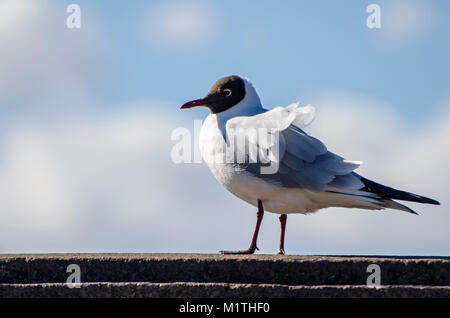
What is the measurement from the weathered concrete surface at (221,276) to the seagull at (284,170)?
1016mm

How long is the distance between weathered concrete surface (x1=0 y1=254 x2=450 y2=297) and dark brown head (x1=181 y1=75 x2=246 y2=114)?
218 centimetres

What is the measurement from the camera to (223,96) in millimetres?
7457

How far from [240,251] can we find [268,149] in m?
1.04

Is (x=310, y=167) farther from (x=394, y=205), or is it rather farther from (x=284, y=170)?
(x=394, y=205)

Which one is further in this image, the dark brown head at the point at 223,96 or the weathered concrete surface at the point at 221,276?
the dark brown head at the point at 223,96

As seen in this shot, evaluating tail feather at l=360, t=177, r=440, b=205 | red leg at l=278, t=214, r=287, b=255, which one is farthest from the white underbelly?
tail feather at l=360, t=177, r=440, b=205

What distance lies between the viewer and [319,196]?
677 cm

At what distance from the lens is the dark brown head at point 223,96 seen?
7445 millimetres

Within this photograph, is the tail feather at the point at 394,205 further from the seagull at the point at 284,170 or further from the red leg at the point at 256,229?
the red leg at the point at 256,229

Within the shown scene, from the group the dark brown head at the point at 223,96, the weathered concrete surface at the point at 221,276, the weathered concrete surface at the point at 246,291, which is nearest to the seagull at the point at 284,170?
the dark brown head at the point at 223,96

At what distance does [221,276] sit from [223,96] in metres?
2.45

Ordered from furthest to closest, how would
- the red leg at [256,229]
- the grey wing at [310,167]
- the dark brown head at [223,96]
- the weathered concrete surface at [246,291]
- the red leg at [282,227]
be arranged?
the dark brown head at [223,96] < the red leg at [282,227] < the red leg at [256,229] < the grey wing at [310,167] < the weathered concrete surface at [246,291]
